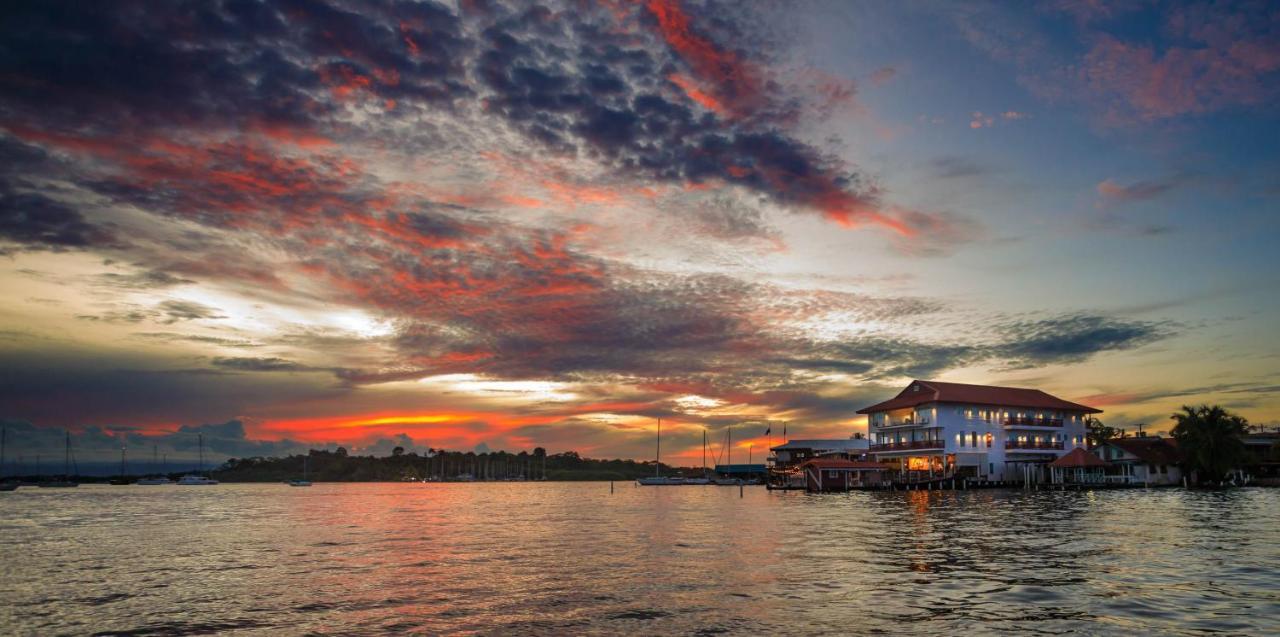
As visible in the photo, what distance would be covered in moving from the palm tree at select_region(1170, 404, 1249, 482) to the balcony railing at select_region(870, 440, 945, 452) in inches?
1216

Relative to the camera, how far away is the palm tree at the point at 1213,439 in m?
104

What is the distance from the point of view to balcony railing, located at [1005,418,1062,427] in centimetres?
11807

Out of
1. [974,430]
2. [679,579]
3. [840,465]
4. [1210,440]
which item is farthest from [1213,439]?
[679,579]

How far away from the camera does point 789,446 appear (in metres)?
163

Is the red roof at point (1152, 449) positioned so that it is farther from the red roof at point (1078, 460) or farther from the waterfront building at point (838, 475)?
the waterfront building at point (838, 475)

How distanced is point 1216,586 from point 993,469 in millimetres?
97774

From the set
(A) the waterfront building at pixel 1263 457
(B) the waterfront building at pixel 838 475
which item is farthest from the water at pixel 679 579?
(A) the waterfront building at pixel 1263 457

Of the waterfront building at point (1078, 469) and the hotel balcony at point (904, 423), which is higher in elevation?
the hotel balcony at point (904, 423)

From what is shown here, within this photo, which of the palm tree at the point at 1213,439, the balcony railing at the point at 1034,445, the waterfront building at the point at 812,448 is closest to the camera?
the palm tree at the point at 1213,439

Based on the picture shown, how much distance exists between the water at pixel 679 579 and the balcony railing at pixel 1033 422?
63810 millimetres

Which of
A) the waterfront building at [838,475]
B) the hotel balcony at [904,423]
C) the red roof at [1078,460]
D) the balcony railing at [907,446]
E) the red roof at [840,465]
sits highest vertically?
the hotel balcony at [904,423]

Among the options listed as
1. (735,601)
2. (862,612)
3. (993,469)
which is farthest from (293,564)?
(993,469)

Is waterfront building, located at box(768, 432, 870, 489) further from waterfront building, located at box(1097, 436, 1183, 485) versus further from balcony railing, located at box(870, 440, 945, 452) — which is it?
waterfront building, located at box(1097, 436, 1183, 485)

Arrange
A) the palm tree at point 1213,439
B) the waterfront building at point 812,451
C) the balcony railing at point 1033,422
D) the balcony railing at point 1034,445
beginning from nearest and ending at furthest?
1. the palm tree at point 1213,439
2. the balcony railing at point 1033,422
3. the balcony railing at point 1034,445
4. the waterfront building at point 812,451
